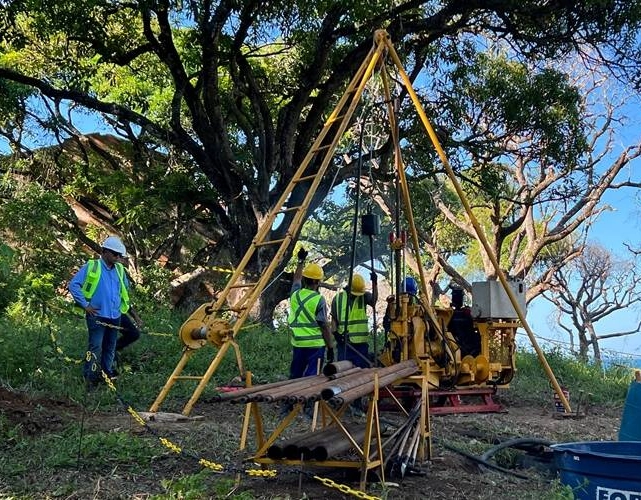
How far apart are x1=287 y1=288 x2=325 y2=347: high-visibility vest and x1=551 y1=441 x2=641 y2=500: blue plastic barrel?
344 centimetres

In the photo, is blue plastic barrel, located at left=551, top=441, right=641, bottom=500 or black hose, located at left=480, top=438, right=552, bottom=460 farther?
black hose, located at left=480, top=438, right=552, bottom=460

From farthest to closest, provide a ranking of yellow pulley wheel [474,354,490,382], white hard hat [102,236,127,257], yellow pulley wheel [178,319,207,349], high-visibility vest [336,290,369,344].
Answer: yellow pulley wheel [474,354,490,382], high-visibility vest [336,290,369,344], white hard hat [102,236,127,257], yellow pulley wheel [178,319,207,349]

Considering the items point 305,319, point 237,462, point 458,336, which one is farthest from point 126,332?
point 458,336

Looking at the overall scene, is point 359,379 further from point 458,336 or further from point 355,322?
point 458,336

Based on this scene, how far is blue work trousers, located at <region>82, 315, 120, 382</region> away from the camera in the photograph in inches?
331

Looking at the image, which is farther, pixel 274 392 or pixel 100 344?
pixel 100 344

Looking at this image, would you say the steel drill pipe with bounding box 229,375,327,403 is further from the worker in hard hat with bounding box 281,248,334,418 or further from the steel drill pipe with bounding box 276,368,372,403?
the worker in hard hat with bounding box 281,248,334,418

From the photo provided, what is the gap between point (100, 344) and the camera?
847 cm

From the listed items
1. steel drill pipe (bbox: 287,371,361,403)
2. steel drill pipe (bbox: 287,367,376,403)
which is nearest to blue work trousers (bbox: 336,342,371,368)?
steel drill pipe (bbox: 287,367,376,403)

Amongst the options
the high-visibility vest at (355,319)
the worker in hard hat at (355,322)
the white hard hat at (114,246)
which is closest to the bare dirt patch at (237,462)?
the worker in hard hat at (355,322)

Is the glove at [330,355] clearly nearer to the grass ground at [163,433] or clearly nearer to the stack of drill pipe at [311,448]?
the grass ground at [163,433]

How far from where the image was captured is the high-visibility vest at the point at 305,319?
25.8 ft

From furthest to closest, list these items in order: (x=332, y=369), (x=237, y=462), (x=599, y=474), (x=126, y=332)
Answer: (x=126, y=332)
(x=237, y=462)
(x=332, y=369)
(x=599, y=474)

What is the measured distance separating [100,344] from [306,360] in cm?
233
